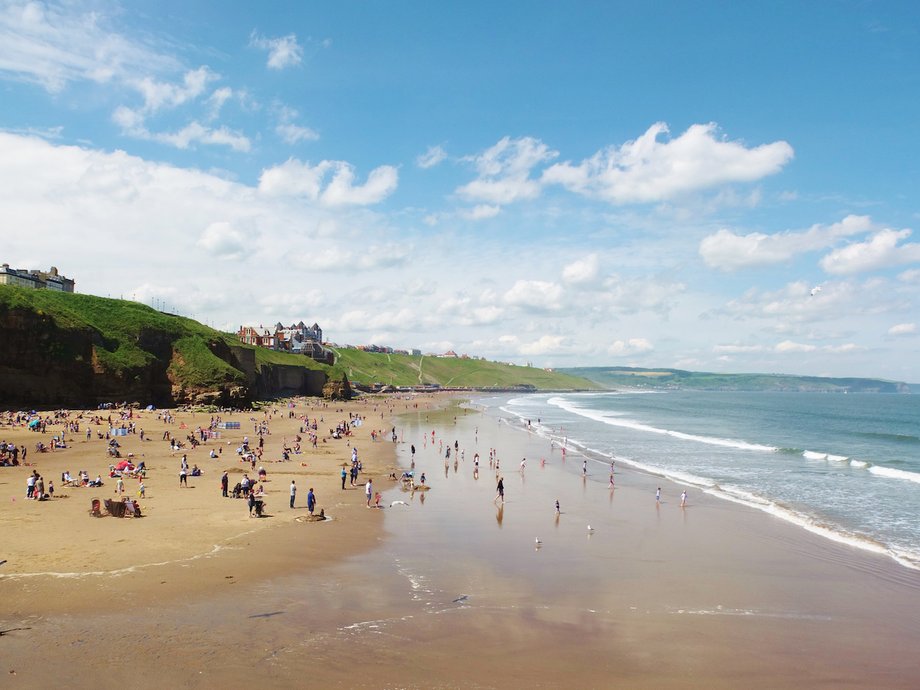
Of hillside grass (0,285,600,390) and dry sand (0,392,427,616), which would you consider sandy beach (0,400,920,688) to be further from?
hillside grass (0,285,600,390)

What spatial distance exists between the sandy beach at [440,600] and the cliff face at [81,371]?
3919cm

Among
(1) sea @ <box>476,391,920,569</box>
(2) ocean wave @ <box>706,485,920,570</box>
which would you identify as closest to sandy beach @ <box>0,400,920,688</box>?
(2) ocean wave @ <box>706,485,920,570</box>

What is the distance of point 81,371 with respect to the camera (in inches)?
2437

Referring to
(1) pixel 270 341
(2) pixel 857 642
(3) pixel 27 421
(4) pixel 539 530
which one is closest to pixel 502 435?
(4) pixel 539 530

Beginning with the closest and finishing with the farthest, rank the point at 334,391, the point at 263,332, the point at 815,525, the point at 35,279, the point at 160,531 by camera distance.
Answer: the point at 160,531 < the point at 815,525 < the point at 35,279 < the point at 334,391 < the point at 263,332

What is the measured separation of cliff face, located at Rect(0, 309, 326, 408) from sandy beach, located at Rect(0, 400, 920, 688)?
39185 mm

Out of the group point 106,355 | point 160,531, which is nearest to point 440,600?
point 160,531

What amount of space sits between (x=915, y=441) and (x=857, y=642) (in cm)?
6641

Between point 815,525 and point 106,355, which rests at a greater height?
point 106,355

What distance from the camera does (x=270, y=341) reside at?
149375 millimetres

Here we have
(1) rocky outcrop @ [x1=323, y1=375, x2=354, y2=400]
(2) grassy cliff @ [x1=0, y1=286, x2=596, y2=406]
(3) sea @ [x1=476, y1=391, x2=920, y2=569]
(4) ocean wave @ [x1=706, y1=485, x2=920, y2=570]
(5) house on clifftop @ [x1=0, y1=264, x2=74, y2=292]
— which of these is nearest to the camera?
(4) ocean wave @ [x1=706, y1=485, x2=920, y2=570]

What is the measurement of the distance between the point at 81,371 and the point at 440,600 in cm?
6194

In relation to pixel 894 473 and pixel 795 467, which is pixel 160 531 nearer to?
pixel 795 467

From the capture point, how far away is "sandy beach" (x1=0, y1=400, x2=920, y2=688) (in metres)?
11.5
